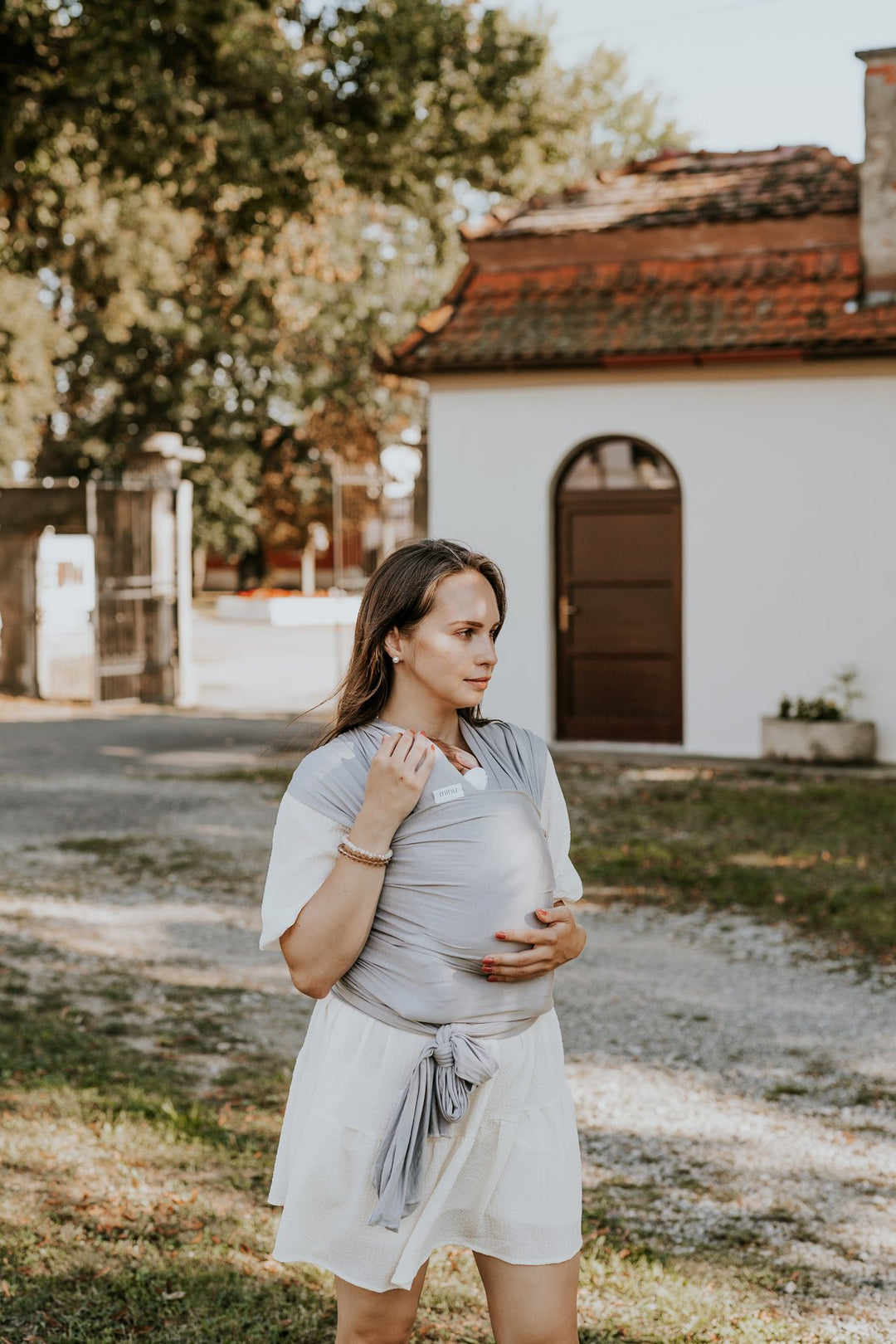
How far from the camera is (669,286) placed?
45.1 ft

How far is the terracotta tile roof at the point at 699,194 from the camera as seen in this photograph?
44.7ft

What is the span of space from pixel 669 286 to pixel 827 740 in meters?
4.54

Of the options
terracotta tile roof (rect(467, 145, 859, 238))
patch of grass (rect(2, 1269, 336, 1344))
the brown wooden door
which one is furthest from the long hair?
terracotta tile roof (rect(467, 145, 859, 238))

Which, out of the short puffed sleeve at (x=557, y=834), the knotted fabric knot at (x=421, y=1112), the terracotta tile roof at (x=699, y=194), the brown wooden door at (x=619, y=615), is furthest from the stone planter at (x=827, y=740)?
the knotted fabric knot at (x=421, y=1112)

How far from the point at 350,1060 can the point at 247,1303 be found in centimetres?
153

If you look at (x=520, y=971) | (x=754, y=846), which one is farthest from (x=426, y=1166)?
(x=754, y=846)

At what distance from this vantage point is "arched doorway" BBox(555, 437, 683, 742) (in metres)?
14.0

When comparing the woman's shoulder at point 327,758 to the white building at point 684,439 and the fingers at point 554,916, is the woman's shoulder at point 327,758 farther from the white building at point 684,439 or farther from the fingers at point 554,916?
the white building at point 684,439

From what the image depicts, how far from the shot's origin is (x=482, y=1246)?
7.93ft

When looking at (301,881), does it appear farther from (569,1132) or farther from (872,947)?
(872,947)

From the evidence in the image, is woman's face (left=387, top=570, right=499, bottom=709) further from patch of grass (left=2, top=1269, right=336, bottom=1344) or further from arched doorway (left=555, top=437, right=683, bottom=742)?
arched doorway (left=555, top=437, right=683, bottom=742)

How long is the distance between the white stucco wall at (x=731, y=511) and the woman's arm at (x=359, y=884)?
37.3 feet

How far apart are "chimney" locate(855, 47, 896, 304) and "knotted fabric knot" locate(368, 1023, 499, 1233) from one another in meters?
11.9

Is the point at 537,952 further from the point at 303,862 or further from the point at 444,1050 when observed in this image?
the point at 303,862
